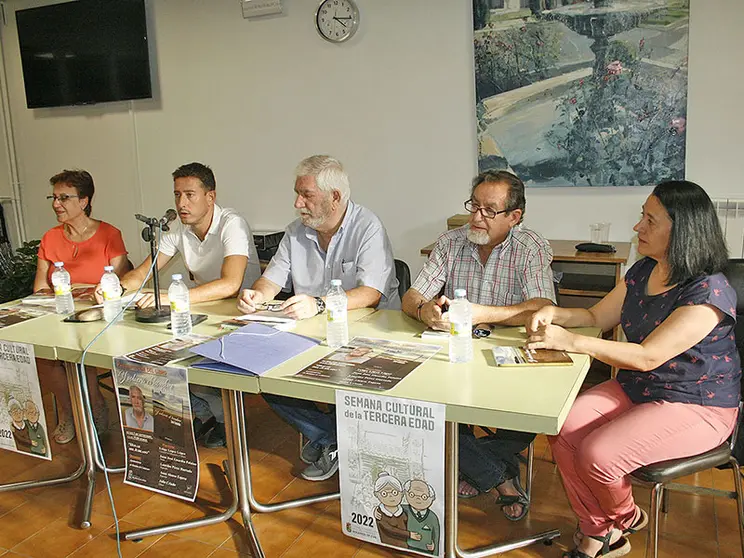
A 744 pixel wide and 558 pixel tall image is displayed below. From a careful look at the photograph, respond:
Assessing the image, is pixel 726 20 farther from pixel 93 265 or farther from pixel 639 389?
pixel 93 265

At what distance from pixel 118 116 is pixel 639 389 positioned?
4248 millimetres

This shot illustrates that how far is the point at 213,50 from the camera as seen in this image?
14.6ft

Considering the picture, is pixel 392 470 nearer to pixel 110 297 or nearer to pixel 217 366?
pixel 217 366

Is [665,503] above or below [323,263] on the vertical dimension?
below

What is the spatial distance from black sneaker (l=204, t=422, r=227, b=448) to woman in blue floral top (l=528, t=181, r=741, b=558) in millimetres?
1516

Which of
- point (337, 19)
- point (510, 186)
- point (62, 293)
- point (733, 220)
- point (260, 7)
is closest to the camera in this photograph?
point (510, 186)

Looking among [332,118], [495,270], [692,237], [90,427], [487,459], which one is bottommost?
[487,459]

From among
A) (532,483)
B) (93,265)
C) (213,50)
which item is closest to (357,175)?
(213,50)

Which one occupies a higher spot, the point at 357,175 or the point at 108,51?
the point at 108,51

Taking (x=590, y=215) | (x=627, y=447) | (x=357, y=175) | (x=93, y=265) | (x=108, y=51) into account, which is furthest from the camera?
(x=108, y=51)

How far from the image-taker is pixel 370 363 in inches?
71.6

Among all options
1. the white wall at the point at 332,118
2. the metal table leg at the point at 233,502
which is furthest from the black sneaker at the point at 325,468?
the white wall at the point at 332,118

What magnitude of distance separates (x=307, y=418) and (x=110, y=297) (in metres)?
0.87

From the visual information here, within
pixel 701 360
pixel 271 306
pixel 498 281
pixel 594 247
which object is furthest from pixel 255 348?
pixel 594 247
